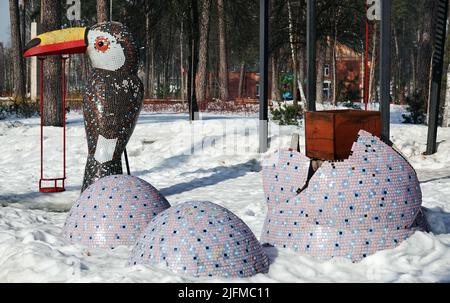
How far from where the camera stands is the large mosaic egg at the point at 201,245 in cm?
459

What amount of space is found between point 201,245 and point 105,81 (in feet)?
13.5

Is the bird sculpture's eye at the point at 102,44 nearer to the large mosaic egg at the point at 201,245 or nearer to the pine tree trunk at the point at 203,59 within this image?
the large mosaic egg at the point at 201,245

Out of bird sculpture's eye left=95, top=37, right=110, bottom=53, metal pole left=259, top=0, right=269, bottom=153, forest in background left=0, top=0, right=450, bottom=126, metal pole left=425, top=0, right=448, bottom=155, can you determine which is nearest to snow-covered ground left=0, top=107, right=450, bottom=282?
metal pole left=259, top=0, right=269, bottom=153

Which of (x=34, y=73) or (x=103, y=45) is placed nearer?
(x=103, y=45)

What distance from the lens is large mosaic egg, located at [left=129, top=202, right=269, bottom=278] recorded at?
15.1ft

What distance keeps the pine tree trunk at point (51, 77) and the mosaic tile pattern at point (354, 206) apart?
12287 millimetres

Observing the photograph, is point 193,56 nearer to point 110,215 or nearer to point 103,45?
point 103,45

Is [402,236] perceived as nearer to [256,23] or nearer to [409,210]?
[409,210]

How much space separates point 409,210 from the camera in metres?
5.32

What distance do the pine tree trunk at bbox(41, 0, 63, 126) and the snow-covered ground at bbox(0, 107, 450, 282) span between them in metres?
0.45

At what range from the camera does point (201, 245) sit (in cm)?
464

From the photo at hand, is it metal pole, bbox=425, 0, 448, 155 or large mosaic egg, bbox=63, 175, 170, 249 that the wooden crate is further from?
metal pole, bbox=425, 0, 448, 155

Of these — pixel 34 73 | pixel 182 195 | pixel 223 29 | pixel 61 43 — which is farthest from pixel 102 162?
pixel 223 29

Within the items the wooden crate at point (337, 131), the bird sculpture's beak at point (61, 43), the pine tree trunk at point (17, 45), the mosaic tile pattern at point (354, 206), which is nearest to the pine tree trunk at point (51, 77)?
the bird sculpture's beak at point (61, 43)
